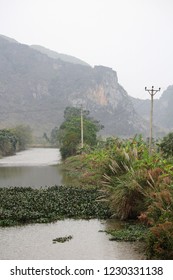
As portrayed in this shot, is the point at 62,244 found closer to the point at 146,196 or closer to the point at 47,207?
the point at 146,196

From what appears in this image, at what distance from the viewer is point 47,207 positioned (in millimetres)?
16406

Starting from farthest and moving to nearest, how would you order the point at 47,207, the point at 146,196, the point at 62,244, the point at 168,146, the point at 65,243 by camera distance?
1. the point at 168,146
2. the point at 47,207
3. the point at 146,196
4. the point at 65,243
5. the point at 62,244

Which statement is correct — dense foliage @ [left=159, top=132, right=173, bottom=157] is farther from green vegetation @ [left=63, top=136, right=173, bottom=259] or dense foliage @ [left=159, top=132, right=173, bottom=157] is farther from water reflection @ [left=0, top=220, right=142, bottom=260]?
water reflection @ [left=0, top=220, right=142, bottom=260]

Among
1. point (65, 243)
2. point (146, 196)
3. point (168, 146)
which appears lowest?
point (65, 243)

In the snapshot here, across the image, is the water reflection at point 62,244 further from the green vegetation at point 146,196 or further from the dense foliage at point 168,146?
the dense foliage at point 168,146

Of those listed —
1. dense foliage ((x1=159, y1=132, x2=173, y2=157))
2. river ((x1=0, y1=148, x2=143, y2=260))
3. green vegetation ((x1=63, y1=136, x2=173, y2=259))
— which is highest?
dense foliage ((x1=159, y1=132, x2=173, y2=157))

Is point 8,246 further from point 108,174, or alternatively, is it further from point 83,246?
point 108,174

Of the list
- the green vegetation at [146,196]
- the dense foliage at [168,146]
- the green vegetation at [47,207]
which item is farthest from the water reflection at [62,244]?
the dense foliage at [168,146]

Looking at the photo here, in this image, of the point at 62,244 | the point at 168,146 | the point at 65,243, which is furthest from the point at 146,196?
the point at 168,146

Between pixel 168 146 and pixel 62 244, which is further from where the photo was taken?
pixel 168 146

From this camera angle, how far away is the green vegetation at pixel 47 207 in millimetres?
15094

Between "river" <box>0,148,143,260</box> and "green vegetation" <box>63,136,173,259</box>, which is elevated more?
"green vegetation" <box>63,136,173,259</box>

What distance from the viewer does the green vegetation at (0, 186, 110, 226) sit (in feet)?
49.5

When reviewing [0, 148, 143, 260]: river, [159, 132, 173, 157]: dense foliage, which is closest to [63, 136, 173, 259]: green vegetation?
[0, 148, 143, 260]: river
